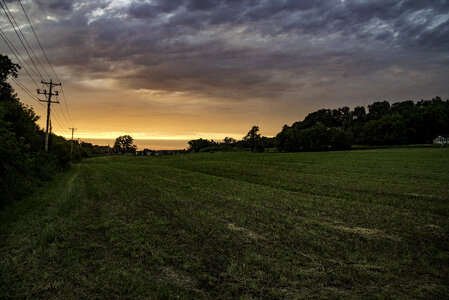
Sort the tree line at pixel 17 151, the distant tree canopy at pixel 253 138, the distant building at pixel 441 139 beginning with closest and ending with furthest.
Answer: the tree line at pixel 17 151 → the distant building at pixel 441 139 → the distant tree canopy at pixel 253 138

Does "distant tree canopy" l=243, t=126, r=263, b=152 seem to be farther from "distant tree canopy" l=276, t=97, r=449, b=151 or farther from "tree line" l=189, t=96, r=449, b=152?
"distant tree canopy" l=276, t=97, r=449, b=151

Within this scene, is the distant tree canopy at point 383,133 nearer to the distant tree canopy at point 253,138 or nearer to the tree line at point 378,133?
the tree line at point 378,133

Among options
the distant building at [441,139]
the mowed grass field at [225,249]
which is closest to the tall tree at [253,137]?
the distant building at [441,139]

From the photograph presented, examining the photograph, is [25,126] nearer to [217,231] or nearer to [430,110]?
[217,231]

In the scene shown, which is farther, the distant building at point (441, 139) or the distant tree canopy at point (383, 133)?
the distant tree canopy at point (383, 133)

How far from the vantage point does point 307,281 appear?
20.1 ft

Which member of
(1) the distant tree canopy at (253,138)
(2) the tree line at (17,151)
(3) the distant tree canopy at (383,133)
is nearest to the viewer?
(2) the tree line at (17,151)

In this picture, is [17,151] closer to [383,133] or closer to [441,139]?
[383,133]

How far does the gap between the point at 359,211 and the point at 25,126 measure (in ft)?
107

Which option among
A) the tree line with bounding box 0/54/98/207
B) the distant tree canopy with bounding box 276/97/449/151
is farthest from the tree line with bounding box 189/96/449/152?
the tree line with bounding box 0/54/98/207

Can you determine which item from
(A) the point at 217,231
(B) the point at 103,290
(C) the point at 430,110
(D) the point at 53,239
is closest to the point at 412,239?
(A) the point at 217,231

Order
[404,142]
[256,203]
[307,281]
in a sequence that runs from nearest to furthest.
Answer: [307,281] < [256,203] < [404,142]

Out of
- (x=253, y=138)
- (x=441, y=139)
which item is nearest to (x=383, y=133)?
(x=441, y=139)

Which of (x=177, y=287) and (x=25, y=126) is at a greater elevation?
(x=25, y=126)
